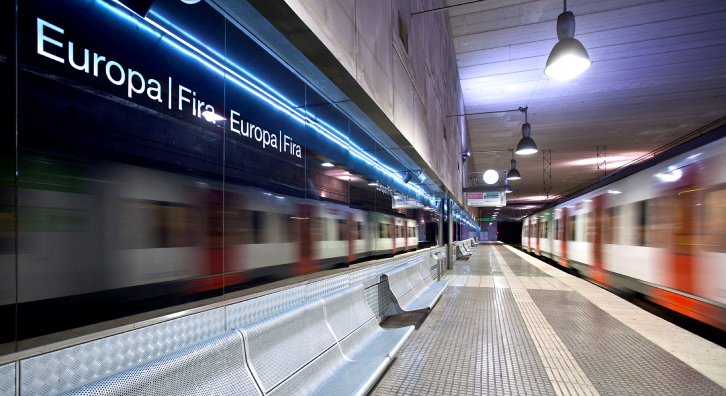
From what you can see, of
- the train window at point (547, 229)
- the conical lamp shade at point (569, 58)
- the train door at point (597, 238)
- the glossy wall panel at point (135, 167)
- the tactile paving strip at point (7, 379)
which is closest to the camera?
the tactile paving strip at point (7, 379)

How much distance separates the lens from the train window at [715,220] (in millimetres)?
4770

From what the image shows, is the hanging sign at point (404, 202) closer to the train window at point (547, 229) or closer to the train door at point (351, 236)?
Answer: the train door at point (351, 236)

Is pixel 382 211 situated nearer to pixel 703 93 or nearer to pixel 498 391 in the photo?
pixel 498 391

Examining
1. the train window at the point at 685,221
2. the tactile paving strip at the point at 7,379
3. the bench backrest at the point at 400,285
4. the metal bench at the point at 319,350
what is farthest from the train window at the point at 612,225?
the tactile paving strip at the point at 7,379

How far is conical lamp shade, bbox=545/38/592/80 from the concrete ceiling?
485cm

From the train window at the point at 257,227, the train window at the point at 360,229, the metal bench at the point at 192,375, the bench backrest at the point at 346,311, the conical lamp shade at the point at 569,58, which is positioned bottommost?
the bench backrest at the point at 346,311

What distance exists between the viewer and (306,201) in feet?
11.0

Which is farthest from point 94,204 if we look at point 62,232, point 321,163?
point 321,163

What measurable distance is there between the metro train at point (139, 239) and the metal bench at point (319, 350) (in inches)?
14.3

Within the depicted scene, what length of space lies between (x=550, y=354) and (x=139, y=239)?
390 centimetres

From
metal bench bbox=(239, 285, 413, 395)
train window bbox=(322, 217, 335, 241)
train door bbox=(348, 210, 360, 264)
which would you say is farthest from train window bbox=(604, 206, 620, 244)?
train window bbox=(322, 217, 335, 241)

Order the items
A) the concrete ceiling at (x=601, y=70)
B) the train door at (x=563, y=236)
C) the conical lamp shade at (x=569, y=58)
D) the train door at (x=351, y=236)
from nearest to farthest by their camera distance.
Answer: the train door at (x=351, y=236) < the conical lamp shade at (x=569, y=58) < the concrete ceiling at (x=601, y=70) < the train door at (x=563, y=236)

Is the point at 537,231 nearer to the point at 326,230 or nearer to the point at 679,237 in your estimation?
the point at 679,237

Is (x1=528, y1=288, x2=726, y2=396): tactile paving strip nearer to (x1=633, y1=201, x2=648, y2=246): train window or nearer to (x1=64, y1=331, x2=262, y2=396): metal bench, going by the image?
(x1=633, y1=201, x2=648, y2=246): train window
